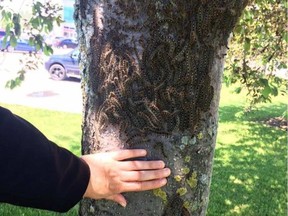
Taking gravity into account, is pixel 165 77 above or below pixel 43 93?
above

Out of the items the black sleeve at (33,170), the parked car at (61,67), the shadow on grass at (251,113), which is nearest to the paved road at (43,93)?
the parked car at (61,67)

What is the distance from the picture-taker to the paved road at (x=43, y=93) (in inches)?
435

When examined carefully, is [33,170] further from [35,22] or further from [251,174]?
[251,174]

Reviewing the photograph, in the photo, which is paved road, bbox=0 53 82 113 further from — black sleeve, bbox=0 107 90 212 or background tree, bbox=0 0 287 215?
black sleeve, bbox=0 107 90 212

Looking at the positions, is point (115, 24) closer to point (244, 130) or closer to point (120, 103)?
point (120, 103)

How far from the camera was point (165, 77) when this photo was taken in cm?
135

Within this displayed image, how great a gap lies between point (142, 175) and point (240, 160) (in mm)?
6033

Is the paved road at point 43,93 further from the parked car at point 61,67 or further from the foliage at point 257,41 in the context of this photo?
the foliage at point 257,41

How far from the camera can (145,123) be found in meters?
1.39

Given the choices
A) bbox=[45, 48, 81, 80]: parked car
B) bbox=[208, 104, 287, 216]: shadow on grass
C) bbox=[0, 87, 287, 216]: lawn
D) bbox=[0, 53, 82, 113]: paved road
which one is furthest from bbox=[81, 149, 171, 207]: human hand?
bbox=[45, 48, 81, 80]: parked car

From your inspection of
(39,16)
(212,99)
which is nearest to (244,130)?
(39,16)

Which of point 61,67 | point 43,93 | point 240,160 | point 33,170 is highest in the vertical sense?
point 33,170

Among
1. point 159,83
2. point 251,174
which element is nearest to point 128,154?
point 159,83

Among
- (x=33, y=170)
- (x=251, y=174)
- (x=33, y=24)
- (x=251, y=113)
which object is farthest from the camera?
(x=251, y=113)
